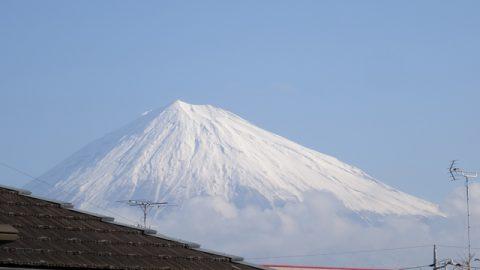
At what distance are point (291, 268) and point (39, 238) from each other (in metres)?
49.8

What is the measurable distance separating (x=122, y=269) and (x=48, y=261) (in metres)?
1.15

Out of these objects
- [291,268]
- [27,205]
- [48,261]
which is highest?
[291,268]

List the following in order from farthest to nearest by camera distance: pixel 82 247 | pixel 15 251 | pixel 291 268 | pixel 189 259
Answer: pixel 291 268
pixel 189 259
pixel 82 247
pixel 15 251

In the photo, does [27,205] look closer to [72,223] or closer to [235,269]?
[72,223]

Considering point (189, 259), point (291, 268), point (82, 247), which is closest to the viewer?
point (82, 247)

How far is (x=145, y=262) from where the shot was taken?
16469mm

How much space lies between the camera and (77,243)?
1603cm

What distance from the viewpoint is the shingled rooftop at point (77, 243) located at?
589 inches

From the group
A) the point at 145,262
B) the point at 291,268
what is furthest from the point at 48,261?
the point at 291,268

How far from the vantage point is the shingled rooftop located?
1495cm

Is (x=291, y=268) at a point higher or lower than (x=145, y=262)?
higher

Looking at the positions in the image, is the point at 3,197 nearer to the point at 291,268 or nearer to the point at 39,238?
the point at 39,238

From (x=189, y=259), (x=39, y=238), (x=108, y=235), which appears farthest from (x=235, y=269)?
(x=39, y=238)

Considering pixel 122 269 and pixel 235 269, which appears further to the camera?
pixel 235 269
